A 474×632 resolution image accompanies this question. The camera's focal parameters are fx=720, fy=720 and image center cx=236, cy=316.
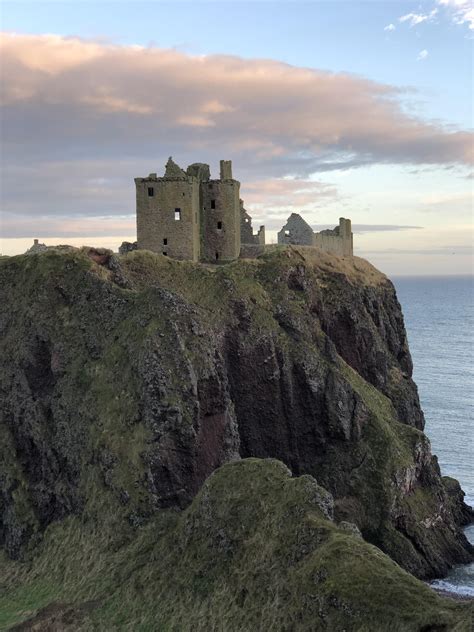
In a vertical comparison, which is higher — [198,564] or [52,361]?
[52,361]

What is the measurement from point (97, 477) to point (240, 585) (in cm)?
1762

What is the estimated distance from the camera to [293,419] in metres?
71.8

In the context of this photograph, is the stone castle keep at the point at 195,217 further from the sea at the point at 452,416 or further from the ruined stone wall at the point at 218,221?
the sea at the point at 452,416

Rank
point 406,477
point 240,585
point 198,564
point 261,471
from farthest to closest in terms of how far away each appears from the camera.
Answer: point 406,477
point 261,471
point 198,564
point 240,585

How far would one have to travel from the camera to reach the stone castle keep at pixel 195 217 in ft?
266

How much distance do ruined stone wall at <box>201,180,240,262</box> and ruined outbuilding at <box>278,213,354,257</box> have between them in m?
15.1

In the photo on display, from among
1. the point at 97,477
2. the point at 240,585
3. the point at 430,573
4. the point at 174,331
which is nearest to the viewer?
the point at 240,585

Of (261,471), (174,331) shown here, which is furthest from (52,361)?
(261,471)

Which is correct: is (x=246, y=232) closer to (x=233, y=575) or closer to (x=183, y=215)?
(x=183, y=215)

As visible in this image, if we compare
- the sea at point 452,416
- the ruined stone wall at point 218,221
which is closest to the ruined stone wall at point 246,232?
the ruined stone wall at point 218,221

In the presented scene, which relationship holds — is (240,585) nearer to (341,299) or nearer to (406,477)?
(406,477)

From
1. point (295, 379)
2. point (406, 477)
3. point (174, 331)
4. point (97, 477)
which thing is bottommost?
point (406, 477)

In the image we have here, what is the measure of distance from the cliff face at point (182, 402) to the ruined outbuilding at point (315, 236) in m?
13.5

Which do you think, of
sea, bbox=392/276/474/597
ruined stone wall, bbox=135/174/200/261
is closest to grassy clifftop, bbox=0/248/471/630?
sea, bbox=392/276/474/597
